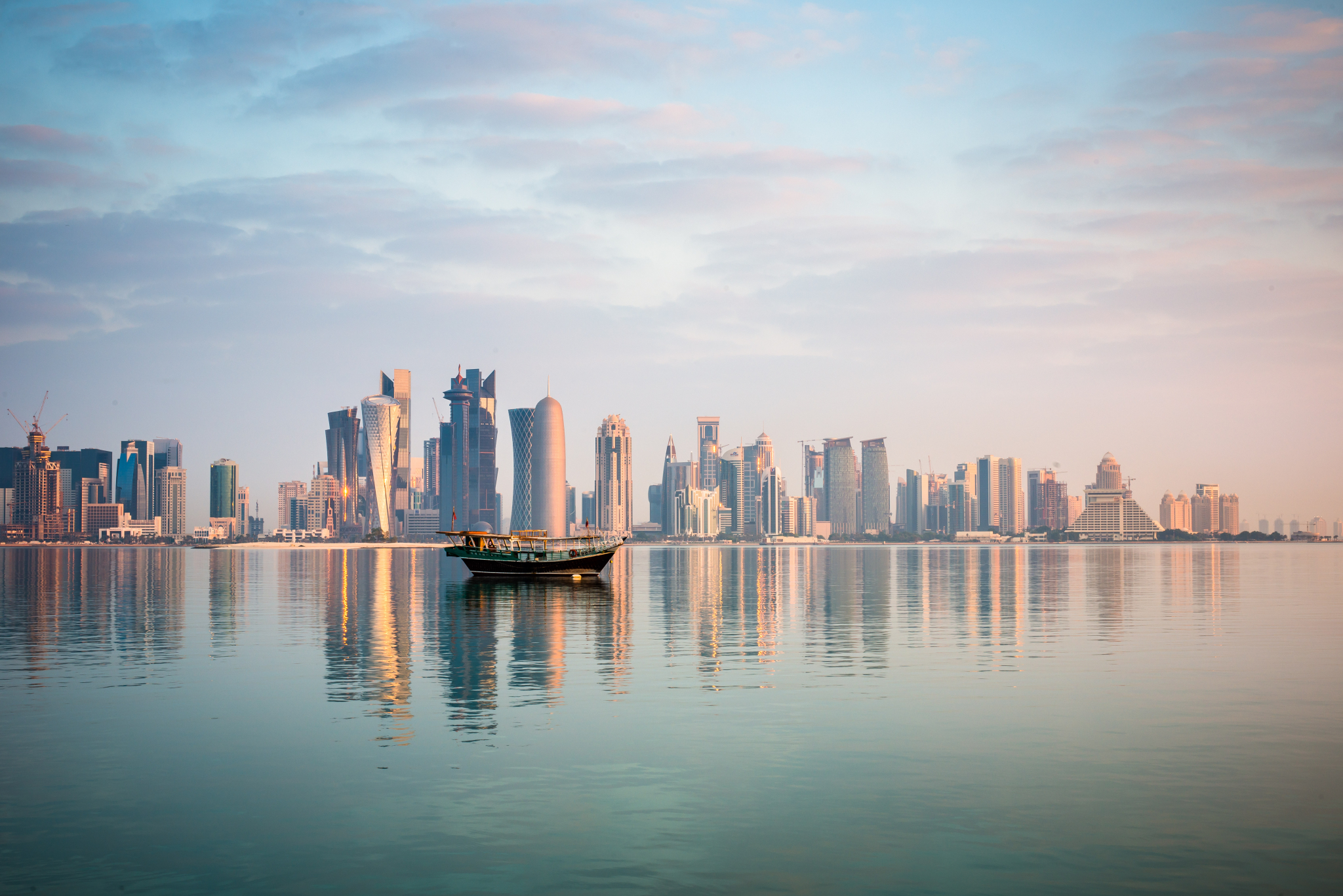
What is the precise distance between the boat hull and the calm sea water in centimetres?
8370

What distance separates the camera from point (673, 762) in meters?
35.0

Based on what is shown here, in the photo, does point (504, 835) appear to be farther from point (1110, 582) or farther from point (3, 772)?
point (1110, 582)

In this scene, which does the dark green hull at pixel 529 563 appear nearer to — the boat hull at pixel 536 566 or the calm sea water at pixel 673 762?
the boat hull at pixel 536 566

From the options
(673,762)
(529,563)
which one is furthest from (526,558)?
(673,762)

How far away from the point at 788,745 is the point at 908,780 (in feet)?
19.3

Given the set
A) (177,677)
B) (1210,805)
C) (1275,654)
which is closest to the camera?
(1210,805)

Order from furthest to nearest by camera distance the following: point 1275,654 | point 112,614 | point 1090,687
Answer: point 112,614, point 1275,654, point 1090,687

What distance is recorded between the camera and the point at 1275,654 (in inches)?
2539

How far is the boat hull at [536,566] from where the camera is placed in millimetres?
162875

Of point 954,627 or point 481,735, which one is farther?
point 954,627

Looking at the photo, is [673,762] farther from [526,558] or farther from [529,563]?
[526,558]

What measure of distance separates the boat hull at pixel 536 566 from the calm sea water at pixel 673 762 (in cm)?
8370

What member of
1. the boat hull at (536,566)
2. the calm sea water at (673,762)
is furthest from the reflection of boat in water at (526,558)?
the calm sea water at (673,762)

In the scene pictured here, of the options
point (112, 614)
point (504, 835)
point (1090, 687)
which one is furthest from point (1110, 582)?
point (504, 835)
